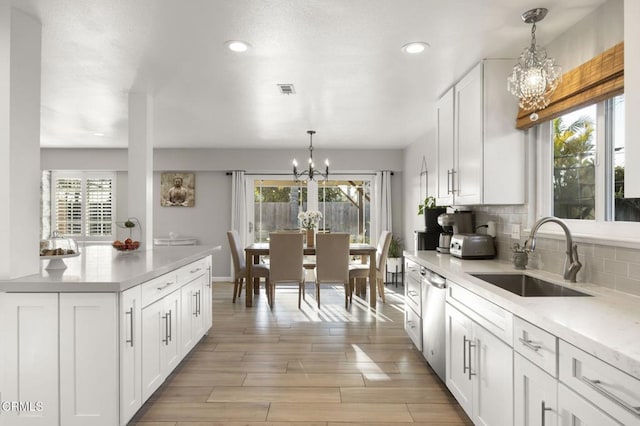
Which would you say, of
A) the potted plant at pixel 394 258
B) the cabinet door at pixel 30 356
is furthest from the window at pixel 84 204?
the cabinet door at pixel 30 356

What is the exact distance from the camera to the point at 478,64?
2889 millimetres

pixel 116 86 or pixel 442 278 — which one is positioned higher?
A: pixel 116 86

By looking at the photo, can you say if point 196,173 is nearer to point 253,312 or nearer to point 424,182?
point 253,312

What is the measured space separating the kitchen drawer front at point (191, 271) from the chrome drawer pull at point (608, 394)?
2.61 meters

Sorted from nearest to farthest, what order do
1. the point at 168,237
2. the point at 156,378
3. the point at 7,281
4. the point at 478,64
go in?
the point at 7,281 < the point at 156,378 < the point at 478,64 < the point at 168,237

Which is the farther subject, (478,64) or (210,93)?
(210,93)

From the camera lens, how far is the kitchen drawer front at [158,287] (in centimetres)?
234

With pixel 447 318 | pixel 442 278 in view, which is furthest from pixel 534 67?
pixel 447 318

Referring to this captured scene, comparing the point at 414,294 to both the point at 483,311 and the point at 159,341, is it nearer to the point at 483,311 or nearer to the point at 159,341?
the point at 483,311

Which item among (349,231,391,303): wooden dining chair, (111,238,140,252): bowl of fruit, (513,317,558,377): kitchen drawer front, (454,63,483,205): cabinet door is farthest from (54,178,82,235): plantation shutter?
(513,317,558,377): kitchen drawer front

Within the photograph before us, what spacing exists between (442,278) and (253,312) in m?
2.86

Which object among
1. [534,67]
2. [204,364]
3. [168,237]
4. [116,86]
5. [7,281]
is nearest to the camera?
[7,281]

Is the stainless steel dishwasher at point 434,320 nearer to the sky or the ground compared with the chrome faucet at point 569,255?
nearer to the ground

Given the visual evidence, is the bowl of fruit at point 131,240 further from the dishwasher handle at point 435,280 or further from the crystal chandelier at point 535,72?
the crystal chandelier at point 535,72
